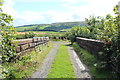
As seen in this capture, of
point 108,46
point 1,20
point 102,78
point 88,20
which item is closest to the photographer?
point 1,20

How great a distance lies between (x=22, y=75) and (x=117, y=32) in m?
4.48

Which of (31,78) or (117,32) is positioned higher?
(117,32)

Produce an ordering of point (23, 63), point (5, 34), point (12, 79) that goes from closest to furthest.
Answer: point (5, 34)
point (12, 79)
point (23, 63)

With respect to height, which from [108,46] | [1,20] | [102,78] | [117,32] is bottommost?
[102,78]

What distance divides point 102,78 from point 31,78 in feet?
9.97

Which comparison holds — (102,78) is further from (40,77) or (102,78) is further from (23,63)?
(23,63)

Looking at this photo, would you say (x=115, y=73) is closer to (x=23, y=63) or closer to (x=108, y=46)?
(x=108, y=46)

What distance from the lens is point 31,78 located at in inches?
281

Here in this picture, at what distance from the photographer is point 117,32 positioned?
22.2ft

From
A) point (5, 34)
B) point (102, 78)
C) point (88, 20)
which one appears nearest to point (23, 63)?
point (5, 34)

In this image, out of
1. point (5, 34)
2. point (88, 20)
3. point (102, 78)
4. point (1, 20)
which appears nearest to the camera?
point (1, 20)

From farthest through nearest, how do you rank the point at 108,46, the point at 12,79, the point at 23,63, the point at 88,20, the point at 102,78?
the point at 88,20 < the point at 23,63 < the point at 108,46 < the point at 102,78 < the point at 12,79

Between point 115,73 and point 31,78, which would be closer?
point 115,73

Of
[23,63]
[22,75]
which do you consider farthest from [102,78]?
[23,63]
